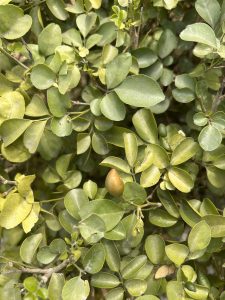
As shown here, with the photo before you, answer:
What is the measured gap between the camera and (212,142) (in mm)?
908

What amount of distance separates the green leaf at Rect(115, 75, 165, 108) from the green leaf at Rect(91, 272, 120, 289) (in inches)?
12.4

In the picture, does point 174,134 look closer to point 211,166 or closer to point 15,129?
point 211,166

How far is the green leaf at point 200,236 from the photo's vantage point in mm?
893

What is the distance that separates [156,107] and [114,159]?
17cm

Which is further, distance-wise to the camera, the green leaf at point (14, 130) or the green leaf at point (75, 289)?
the green leaf at point (14, 130)

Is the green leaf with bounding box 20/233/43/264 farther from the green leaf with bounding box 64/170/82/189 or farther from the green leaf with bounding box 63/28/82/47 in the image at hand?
the green leaf with bounding box 63/28/82/47

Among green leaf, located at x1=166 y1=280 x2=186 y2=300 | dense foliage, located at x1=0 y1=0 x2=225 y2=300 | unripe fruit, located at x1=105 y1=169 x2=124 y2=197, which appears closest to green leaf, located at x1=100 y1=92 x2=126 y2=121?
dense foliage, located at x1=0 y1=0 x2=225 y2=300

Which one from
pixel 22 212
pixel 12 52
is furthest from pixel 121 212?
pixel 12 52

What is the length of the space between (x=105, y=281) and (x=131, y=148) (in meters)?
0.25

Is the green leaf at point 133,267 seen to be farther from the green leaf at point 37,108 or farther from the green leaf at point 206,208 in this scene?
the green leaf at point 37,108

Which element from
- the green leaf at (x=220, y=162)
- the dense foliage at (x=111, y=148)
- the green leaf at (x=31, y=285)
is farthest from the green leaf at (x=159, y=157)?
the green leaf at (x=31, y=285)

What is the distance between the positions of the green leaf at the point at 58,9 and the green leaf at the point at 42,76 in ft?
0.49

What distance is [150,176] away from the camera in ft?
3.09

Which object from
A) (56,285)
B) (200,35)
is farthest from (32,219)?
(200,35)
